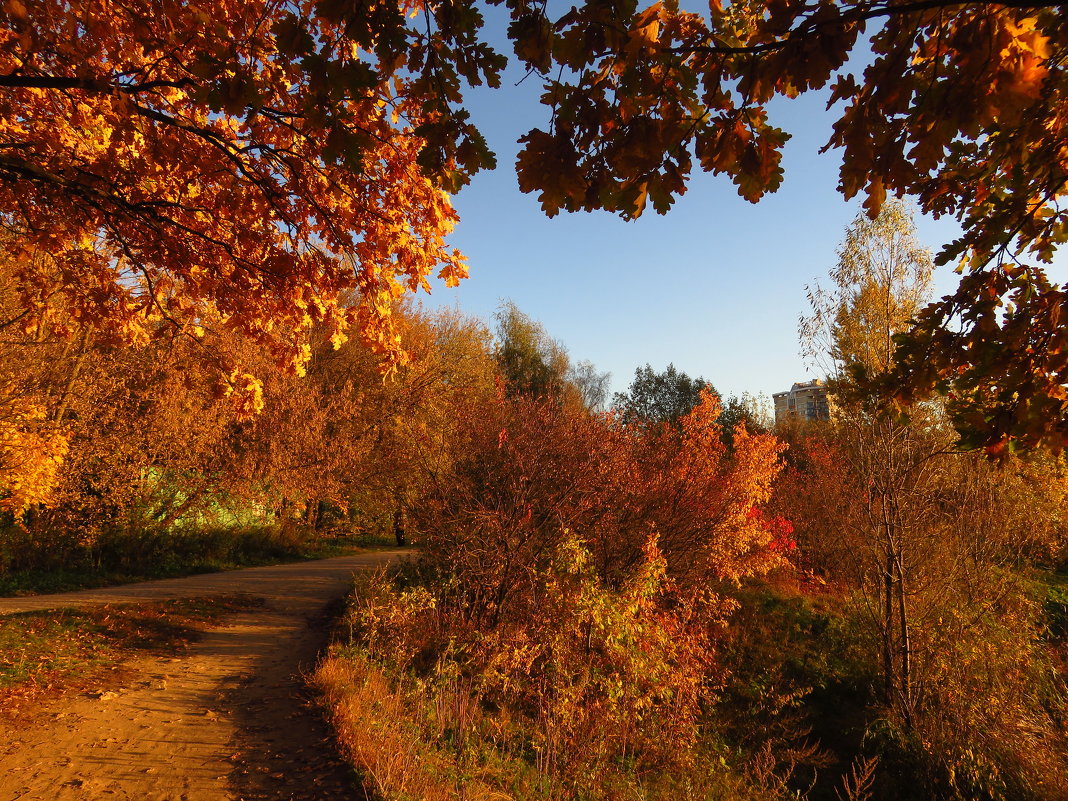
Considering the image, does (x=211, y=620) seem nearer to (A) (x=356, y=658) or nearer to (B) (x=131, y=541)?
(A) (x=356, y=658)

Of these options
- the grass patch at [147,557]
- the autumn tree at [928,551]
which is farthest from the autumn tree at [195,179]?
the grass patch at [147,557]

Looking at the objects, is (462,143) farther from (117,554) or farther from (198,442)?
(117,554)

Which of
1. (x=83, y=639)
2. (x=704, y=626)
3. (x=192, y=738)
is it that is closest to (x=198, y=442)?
(x=83, y=639)

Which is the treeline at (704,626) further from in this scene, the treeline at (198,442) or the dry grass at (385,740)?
the treeline at (198,442)

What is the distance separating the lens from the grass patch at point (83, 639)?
5.64 m

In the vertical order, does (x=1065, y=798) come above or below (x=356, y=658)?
below

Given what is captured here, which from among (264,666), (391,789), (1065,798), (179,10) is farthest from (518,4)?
(1065,798)

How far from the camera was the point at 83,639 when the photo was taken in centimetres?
705

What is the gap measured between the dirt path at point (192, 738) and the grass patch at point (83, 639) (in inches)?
16.2

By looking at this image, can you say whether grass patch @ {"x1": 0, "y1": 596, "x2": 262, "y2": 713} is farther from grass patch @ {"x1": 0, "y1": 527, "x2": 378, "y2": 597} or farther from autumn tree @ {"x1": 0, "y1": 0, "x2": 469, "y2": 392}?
autumn tree @ {"x1": 0, "y1": 0, "x2": 469, "y2": 392}

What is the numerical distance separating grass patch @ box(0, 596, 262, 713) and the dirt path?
41 centimetres

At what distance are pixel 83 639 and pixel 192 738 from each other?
145 inches

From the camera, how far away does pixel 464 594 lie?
283 inches

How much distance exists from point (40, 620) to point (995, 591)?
1467 cm
